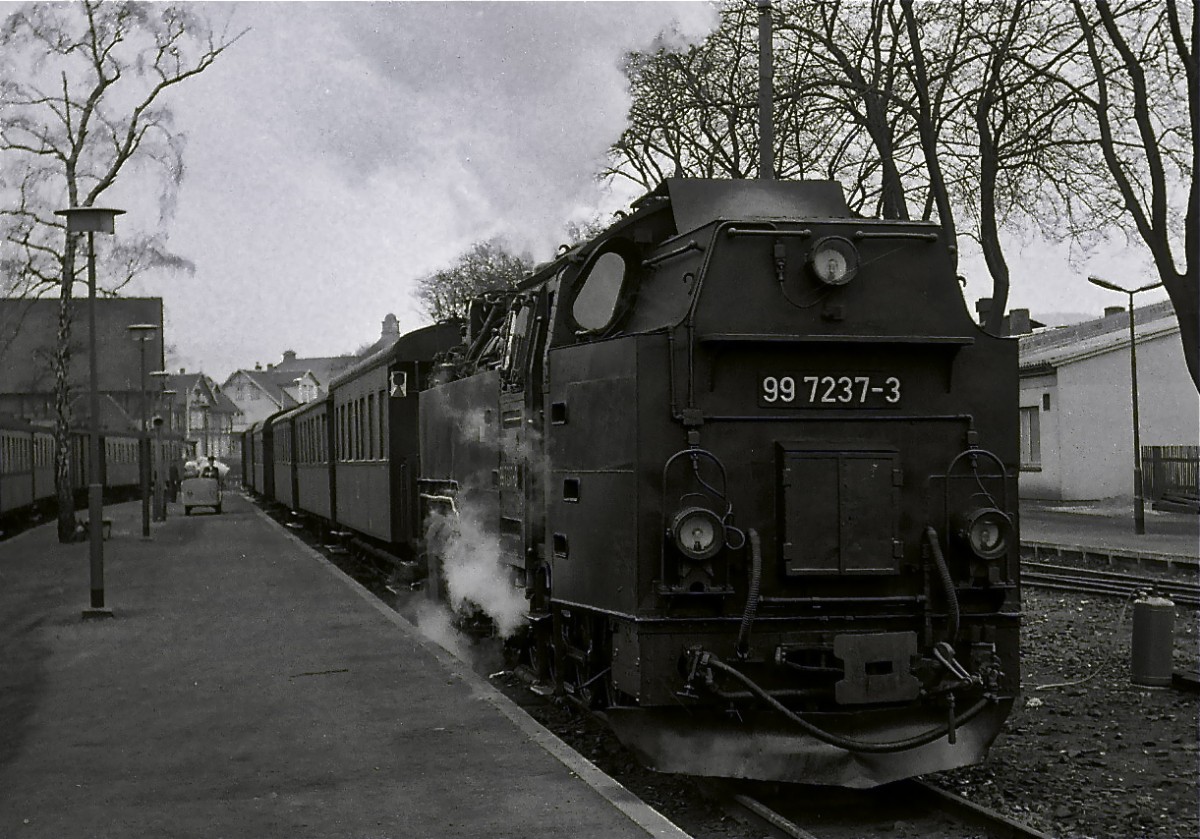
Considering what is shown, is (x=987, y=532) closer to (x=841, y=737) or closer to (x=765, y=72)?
(x=841, y=737)

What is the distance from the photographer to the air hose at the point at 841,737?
255 inches

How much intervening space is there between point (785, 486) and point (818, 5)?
15877 millimetres

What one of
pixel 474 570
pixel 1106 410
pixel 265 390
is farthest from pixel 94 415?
pixel 265 390

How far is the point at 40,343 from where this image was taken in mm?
67812

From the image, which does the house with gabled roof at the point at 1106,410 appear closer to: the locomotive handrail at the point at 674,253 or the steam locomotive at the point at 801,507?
the locomotive handrail at the point at 674,253

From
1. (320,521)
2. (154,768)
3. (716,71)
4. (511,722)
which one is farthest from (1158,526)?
(154,768)

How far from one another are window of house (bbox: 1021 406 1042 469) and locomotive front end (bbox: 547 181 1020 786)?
31851 millimetres

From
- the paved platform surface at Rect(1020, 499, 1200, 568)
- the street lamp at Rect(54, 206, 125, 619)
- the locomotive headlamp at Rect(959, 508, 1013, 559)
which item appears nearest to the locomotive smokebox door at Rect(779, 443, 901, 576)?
the locomotive headlamp at Rect(959, 508, 1013, 559)

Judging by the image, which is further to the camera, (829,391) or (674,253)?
(674,253)

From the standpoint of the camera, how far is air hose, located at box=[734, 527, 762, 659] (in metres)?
6.60

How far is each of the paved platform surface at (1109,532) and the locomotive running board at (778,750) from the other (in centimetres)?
1335

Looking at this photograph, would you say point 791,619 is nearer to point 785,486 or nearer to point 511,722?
point 785,486

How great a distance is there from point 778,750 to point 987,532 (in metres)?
1.49

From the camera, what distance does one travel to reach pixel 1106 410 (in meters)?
36.4
